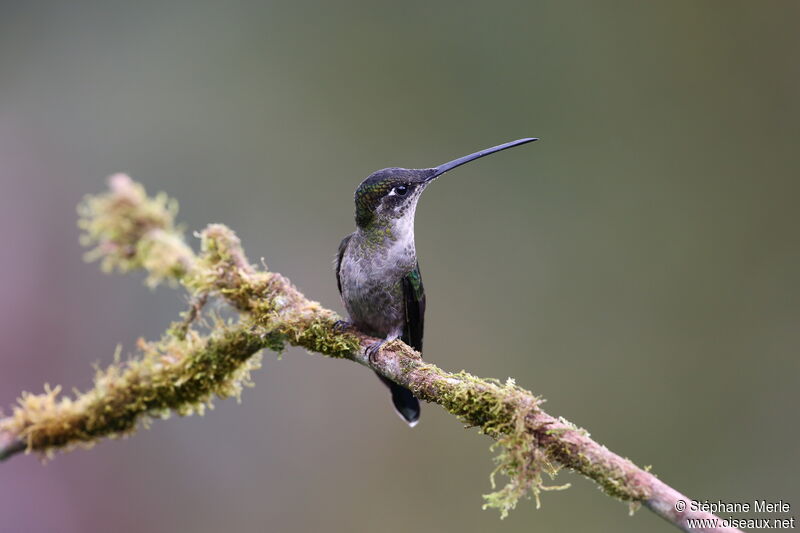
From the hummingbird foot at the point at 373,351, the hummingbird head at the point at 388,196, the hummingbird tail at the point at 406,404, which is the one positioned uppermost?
the hummingbird head at the point at 388,196

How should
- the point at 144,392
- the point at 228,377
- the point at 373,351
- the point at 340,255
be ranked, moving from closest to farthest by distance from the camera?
the point at 144,392, the point at 373,351, the point at 228,377, the point at 340,255

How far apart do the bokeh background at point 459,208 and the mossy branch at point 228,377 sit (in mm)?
2614

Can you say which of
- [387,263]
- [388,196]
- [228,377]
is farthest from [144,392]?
[388,196]

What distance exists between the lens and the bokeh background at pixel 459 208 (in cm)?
623

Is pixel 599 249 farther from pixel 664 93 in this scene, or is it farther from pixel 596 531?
pixel 596 531

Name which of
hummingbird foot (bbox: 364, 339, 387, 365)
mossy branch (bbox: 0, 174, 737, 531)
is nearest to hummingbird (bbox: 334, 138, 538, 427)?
mossy branch (bbox: 0, 174, 737, 531)

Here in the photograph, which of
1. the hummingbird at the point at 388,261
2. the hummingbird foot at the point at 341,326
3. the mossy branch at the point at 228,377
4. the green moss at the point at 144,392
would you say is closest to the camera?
the mossy branch at the point at 228,377

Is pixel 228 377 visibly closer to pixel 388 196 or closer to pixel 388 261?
pixel 388 261

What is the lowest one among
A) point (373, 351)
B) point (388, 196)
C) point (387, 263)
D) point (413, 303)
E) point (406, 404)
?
point (373, 351)

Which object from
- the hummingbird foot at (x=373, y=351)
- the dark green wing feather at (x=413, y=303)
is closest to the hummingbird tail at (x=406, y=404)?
the dark green wing feather at (x=413, y=303)

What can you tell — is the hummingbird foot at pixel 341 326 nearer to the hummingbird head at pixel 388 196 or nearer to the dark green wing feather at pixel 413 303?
the dark green wing feather at pixel 413 303

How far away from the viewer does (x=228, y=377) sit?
3.04 meters

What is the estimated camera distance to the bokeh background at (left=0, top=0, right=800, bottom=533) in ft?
20.4

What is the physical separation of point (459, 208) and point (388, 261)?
13.2 feet
